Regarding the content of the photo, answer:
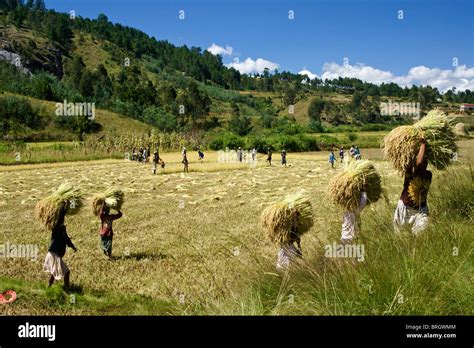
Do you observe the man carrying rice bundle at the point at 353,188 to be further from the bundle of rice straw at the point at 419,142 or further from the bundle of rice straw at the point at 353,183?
the bundle of rice straw at the point at 419,142

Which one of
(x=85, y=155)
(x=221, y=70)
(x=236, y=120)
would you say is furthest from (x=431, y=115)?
(x=221, y=70)

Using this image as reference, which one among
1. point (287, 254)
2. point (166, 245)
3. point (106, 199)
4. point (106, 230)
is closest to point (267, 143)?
point (166, 245)

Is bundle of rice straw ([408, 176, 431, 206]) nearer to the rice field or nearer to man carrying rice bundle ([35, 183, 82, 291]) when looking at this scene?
the rice field

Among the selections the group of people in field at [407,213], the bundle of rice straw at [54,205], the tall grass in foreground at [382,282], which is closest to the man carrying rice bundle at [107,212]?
the bundle of rice straw at [54,205]

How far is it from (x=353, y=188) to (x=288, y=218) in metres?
0.91

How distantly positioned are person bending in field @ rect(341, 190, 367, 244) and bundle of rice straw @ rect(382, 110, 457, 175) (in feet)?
1.92

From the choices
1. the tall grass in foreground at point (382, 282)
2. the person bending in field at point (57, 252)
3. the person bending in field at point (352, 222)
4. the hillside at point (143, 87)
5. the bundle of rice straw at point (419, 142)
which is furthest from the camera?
the hillside at point (143, 87)

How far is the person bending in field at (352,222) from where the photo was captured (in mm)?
4943

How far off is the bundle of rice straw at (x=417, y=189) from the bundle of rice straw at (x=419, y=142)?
0.15 meters

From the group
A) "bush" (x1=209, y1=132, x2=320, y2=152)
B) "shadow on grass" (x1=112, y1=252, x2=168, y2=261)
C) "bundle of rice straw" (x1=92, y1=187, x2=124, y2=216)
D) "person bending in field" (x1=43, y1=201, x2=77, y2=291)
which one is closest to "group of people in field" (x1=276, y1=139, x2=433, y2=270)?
"person bending in field" (x1=43, y1=201, x2=77, y2=291)

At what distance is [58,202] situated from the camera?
6352mm

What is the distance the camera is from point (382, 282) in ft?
11.3

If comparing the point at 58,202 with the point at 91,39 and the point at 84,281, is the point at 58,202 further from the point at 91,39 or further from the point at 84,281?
the point at 91,39

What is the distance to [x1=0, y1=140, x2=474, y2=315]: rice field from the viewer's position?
4.64 m
